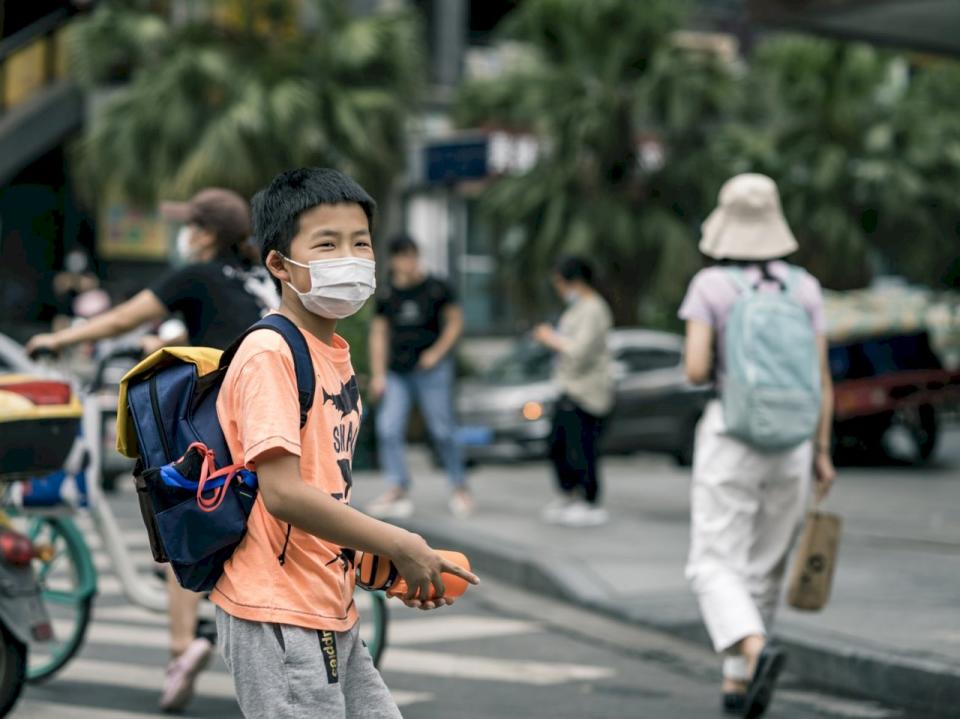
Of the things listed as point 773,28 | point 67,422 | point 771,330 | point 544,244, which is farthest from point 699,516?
point 544,244

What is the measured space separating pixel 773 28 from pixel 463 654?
801 centimetres

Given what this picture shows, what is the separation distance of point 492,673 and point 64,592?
5.56 feet

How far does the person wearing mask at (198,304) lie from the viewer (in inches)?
218

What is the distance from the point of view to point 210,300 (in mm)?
5555

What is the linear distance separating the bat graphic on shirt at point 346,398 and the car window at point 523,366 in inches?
520

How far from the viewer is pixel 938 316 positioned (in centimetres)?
2161

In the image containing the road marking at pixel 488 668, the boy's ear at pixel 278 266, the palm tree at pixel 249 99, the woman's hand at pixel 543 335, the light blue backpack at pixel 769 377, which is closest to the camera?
the boy's ear at pixel 278 266

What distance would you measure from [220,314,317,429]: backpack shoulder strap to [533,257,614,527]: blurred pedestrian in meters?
7.53

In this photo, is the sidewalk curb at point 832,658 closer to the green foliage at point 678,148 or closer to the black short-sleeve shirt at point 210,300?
the black short-sleeve shirt at point 210,300

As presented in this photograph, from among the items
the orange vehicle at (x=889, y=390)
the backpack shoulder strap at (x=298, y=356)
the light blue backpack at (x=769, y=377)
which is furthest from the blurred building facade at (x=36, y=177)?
the backpack shoulder strap at (x=298, y=356)

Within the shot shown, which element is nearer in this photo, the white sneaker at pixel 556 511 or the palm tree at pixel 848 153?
the white sneaker at pixel 556 511

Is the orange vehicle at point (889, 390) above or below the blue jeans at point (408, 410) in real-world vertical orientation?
below

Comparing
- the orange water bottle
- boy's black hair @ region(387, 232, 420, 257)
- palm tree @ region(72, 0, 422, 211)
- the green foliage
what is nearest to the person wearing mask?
the orange water bottle

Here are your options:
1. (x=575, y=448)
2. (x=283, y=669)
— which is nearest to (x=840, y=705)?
(x=283, y=669)
